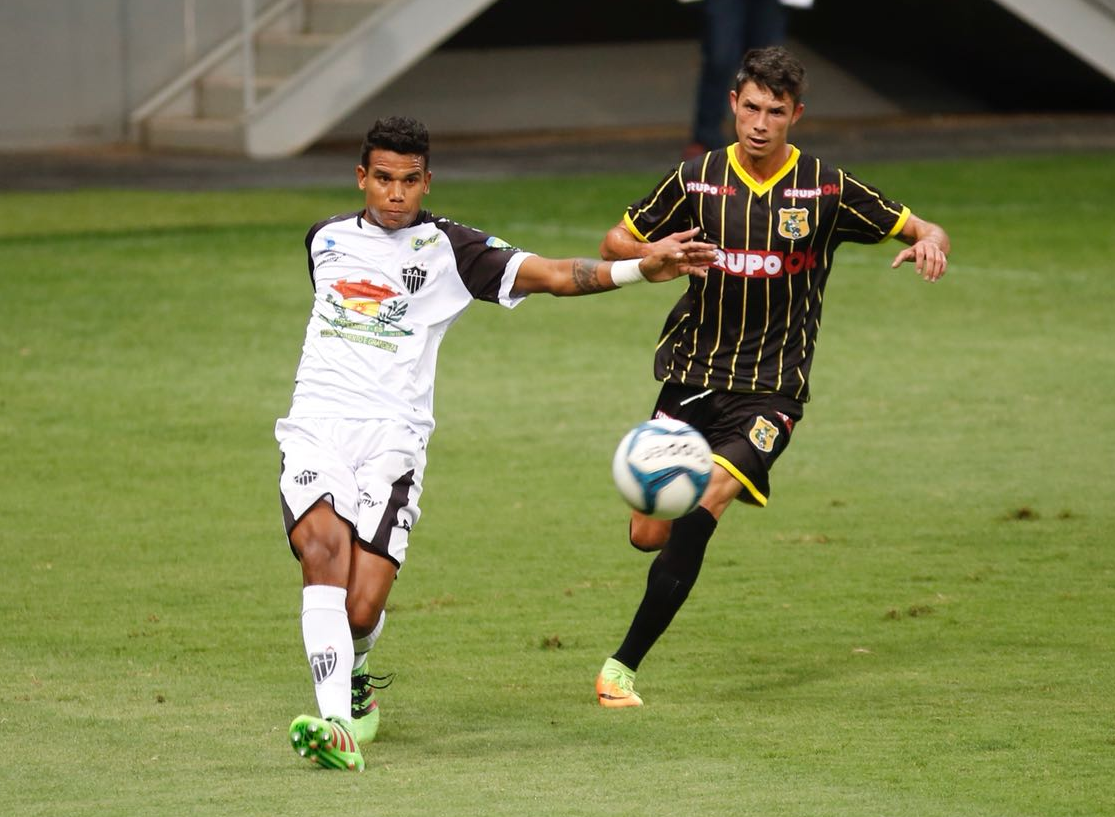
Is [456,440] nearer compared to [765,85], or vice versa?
[765,85]

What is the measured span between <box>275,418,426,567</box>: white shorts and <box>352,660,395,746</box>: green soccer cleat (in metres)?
0.43

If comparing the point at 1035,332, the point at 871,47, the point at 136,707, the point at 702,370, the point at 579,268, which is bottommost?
the point at 871,47

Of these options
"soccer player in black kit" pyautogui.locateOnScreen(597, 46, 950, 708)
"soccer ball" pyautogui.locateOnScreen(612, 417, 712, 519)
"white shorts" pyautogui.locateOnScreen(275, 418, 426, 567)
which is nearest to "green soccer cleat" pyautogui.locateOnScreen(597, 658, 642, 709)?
"soccer player in black kit" pyautogui.locateOnScreen(597, 46, 950, 708)

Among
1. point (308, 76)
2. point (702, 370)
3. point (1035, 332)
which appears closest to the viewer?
point (702, 370)

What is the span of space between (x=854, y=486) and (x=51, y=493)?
13.3 feet

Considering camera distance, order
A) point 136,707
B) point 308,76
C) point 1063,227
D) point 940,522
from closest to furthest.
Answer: point 136,707 → point 940,522 → point 1063,227 → point 308,76

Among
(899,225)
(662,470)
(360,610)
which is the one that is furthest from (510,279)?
(899,225)

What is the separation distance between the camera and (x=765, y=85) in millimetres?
7047

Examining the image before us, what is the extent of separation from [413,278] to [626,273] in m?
0.71

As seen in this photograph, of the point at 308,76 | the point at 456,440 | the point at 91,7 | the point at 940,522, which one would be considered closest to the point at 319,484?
the point at 940,522

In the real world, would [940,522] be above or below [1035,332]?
above

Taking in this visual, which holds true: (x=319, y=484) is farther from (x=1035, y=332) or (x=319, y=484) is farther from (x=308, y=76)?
(x=308, y=76)

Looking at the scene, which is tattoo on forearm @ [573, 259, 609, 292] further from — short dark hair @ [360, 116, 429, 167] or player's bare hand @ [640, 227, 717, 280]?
short dark hair @ [360, 116, 429, 167]

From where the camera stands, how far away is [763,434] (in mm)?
7105
